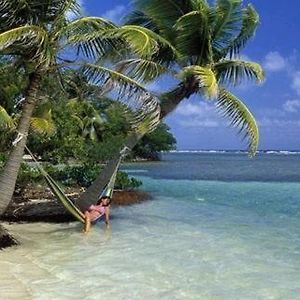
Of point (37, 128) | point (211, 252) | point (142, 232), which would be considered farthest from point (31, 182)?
point (211, 252)

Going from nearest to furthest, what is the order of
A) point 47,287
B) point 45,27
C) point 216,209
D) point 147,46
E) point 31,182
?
point 47,287
point 45,27
point 147,46
point 31,182
point 216,209

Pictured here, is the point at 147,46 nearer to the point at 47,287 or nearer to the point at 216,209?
the point at 47,287

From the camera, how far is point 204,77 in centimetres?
1147

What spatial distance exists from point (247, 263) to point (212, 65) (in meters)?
5.86

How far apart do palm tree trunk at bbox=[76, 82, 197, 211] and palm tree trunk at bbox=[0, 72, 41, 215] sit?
2.79 metres

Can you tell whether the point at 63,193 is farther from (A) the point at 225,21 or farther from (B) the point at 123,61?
(A) the point at 225,21

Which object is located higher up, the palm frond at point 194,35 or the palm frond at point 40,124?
the palm frond at point 194,35

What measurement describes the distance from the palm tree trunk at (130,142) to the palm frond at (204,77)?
43cm

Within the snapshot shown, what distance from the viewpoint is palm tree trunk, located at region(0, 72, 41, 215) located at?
8875 mm

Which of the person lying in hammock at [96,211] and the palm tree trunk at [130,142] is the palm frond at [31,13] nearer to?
the palm tree trunk at [130,142]

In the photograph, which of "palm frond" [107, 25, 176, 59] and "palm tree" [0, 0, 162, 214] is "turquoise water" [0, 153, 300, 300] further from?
"palm frond" [107, 25, 176, 59]

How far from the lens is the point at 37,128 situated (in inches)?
455

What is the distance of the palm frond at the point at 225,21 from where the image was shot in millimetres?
12711

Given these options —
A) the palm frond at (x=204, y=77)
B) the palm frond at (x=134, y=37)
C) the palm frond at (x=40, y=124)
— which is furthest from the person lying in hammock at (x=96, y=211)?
the palm frond at (x=134, y=37)
